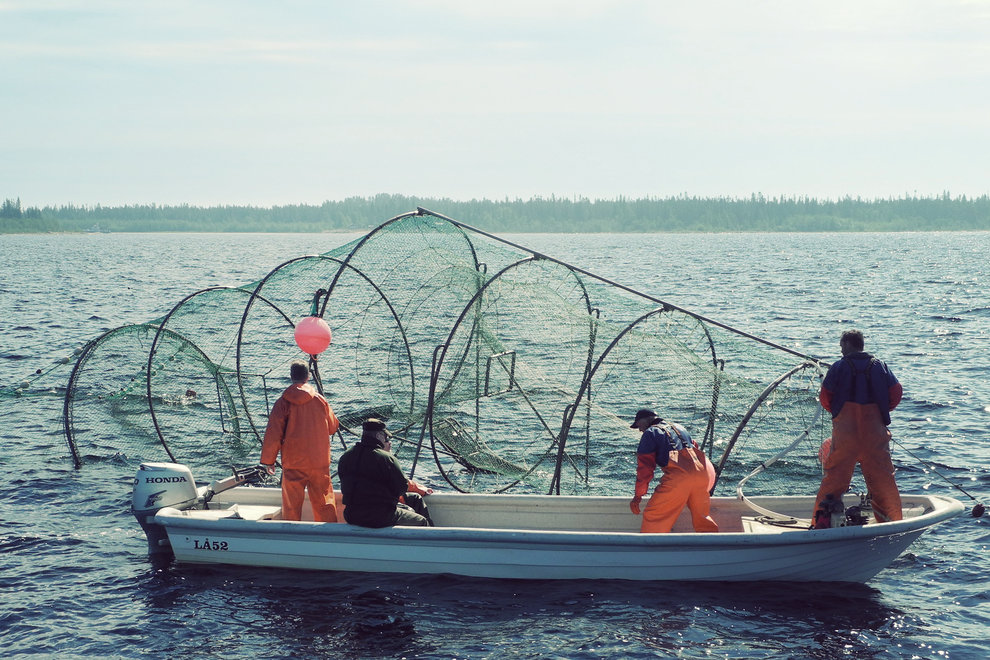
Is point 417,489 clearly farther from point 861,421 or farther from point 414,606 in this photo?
point 861,421

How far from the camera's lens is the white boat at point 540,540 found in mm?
10945

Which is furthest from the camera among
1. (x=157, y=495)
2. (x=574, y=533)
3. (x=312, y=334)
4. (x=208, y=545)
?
(x=312, y=334)

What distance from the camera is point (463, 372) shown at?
49.6 ft

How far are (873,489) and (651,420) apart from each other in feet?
8.94

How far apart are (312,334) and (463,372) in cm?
268

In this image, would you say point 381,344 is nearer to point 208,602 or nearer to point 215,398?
point 215,398

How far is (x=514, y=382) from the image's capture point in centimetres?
1494

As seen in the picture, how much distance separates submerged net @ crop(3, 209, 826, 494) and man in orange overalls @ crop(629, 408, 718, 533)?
49.7 inches

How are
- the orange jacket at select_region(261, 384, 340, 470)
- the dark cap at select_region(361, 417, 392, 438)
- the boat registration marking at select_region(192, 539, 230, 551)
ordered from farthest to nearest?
the boat registration marking at select_region(192, 539, 230, 551) < the orange jacket at select_region(261, 384, 340, 470) < the dark cap at select_region(361, 417, 392, 438)

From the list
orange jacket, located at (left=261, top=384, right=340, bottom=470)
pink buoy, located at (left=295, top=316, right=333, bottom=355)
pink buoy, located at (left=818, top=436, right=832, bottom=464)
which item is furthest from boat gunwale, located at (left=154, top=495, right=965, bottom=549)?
pink buoy, located at (left=295, top=316, right=333, bottom=355)

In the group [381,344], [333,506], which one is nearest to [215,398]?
[381,344]

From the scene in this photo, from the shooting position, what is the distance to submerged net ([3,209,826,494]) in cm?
1329

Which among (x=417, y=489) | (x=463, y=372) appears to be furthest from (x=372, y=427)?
(x=463, y=372)

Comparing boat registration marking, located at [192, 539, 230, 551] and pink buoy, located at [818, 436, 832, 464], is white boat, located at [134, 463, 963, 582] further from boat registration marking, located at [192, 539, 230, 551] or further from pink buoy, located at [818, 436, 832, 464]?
pink buoy, located at [818, 436, 832, 464]
